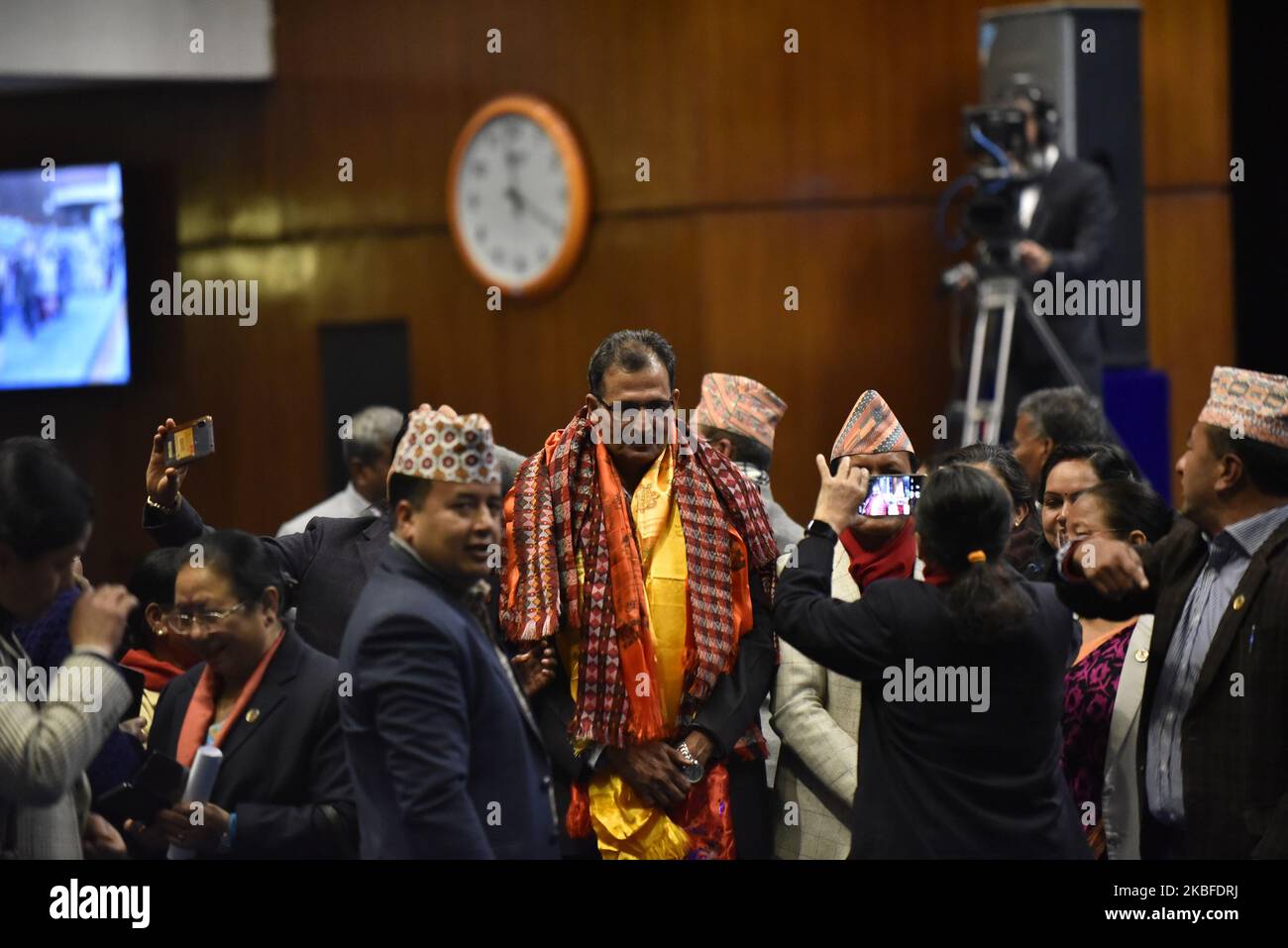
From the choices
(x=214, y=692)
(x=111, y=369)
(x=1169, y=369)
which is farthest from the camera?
(x=111, y=369)

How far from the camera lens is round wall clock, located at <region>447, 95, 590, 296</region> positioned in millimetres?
6465

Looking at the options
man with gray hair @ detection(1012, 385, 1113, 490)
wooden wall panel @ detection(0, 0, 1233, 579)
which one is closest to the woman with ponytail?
man with gray hair @ detection(1012, 385, 1113, 490)

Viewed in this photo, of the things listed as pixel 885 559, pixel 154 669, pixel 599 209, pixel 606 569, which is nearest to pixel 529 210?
pixel 599 209

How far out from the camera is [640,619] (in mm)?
2803

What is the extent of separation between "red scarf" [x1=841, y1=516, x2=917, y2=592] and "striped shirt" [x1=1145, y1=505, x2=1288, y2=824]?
47cm

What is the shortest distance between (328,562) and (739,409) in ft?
2.82

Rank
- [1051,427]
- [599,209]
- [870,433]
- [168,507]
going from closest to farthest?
[870,433]
[168,507]
[1051,427]
[599,209]

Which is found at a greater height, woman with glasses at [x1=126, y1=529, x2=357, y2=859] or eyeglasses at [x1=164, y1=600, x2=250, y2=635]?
eyeglasses at [x1=164, y1=600, x2=250, y2=635]

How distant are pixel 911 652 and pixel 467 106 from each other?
15.6 ft

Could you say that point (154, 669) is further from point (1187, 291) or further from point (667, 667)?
point (1187, 291)

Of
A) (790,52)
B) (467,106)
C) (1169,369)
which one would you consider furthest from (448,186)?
(1169,369)

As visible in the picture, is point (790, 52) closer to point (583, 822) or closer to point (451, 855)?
point (583, 822)

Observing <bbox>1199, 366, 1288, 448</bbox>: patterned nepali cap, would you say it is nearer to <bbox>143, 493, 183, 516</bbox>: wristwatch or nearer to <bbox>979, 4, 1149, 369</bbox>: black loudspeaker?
<bbox>143, 493, 183, 516</bbox>: wristwatch
